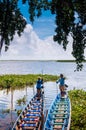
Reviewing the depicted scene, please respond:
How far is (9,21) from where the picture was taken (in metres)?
17.3

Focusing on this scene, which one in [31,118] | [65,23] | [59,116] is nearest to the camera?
[65,23]

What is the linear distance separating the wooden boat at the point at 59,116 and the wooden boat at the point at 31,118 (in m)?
0.63

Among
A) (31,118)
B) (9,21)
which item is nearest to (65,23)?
(9,21)

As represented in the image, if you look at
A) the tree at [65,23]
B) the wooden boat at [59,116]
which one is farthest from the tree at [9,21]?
the wooden boat at [59,116]

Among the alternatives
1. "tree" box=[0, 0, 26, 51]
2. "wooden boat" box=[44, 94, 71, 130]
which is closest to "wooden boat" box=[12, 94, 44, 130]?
"wooden boat" box=[44, 94, 71, 130]

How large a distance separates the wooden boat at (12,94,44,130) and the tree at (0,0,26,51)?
4279 mm

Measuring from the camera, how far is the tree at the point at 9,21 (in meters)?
16.8

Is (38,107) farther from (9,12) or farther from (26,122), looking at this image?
(9,12)

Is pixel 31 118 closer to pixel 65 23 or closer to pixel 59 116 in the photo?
pixel 59 116

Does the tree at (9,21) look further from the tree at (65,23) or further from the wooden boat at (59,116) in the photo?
the wooden boat at (59,116)

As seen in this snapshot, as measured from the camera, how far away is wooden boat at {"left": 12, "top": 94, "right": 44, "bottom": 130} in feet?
57.2

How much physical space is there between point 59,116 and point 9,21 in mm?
6753

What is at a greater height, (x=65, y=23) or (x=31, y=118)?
(x=65, y=23)

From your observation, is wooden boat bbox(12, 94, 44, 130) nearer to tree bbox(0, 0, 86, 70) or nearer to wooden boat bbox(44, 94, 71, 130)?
wooden boat bbox(44, 94, 71, 130)
